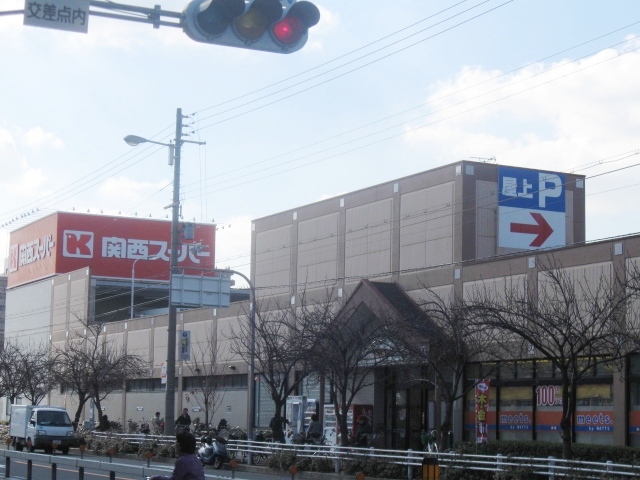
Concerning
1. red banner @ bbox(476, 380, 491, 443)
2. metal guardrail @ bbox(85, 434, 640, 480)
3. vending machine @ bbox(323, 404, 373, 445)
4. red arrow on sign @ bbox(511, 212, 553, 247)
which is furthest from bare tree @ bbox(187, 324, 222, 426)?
red banner @ bbox(476, 380, 491, 443)

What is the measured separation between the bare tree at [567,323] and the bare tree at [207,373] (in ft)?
65.0

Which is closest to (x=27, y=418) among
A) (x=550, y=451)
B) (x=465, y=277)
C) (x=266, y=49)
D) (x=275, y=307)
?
(x=275, y=307)

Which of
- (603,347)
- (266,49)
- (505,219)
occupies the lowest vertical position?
(603,347)

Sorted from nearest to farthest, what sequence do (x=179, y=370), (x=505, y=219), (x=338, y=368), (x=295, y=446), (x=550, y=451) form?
(x=550, y=451) < (x=295, y=446) < (x=338, y=368) < (x=505, y=219) < (x=179, y=370)

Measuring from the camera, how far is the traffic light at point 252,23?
844 centimetres

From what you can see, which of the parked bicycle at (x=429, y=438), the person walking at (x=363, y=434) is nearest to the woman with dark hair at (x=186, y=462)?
the parked bicycle at (x=429, y=438)

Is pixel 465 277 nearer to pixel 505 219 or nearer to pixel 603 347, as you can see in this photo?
pixel 505 219

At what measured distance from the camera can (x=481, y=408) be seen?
3297 centimetres

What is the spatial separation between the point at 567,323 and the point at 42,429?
2661 centimetres

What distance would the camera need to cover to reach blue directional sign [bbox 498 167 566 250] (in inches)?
1516

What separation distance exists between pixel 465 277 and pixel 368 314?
184 inches

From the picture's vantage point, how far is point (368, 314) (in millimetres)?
39281

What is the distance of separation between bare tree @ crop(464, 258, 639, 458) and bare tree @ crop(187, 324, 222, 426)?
65.0ft

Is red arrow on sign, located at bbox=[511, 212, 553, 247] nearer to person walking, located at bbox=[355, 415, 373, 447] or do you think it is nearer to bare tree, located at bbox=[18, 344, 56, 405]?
person walking, located at bbox=[355, 415, 373, 447]
